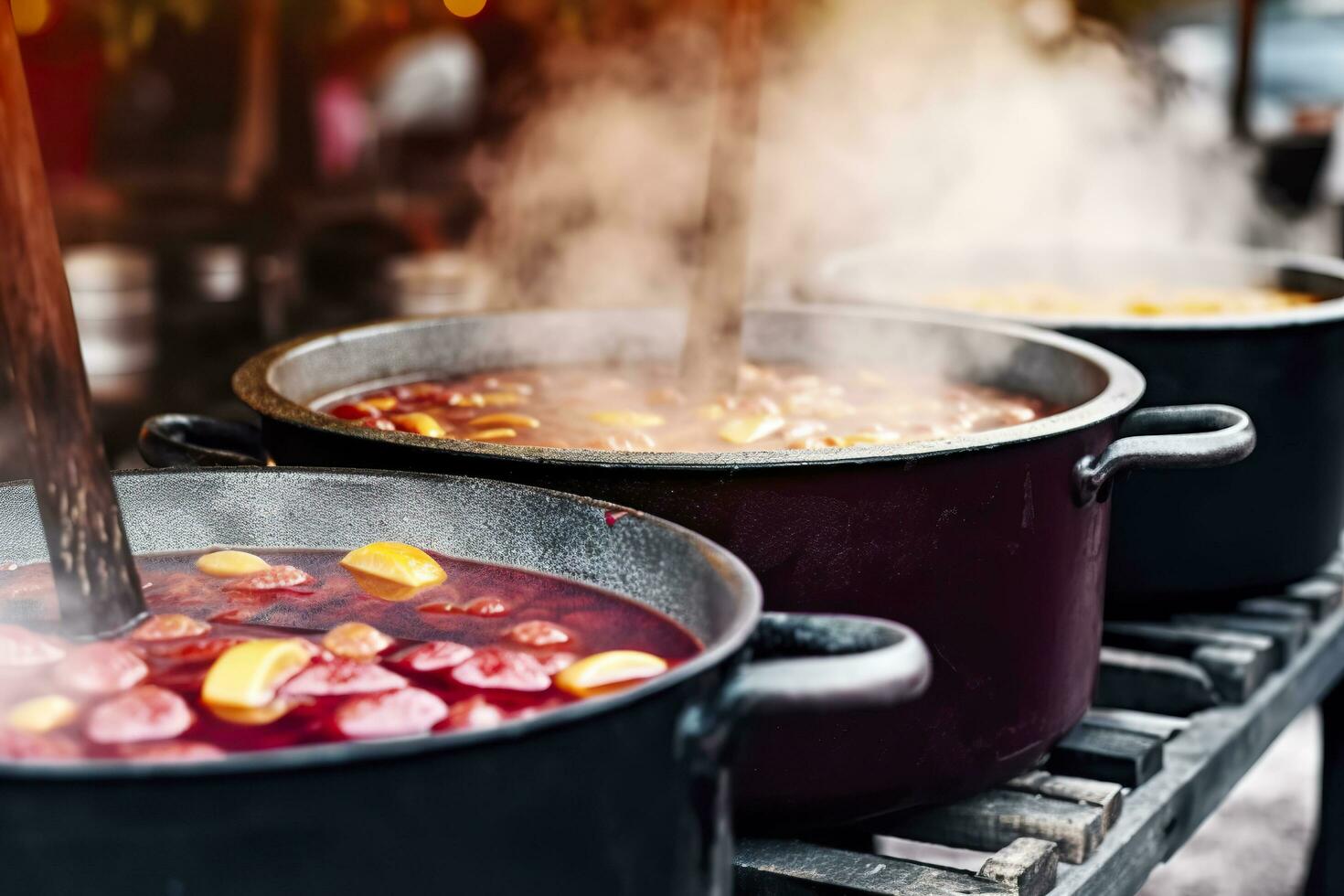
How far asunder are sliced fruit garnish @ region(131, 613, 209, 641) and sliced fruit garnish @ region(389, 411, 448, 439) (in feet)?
2.28

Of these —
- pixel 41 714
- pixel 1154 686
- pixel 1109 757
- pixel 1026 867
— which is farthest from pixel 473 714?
pixel 1154 686

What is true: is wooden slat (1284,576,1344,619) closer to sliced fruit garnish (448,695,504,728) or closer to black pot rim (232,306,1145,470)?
black pot rim (232,306,1145,470)

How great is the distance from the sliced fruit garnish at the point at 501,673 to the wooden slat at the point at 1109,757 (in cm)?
135

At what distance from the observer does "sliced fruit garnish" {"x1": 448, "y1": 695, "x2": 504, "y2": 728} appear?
1.10 meters

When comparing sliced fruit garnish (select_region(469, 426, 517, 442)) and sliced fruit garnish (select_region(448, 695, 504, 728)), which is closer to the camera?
sliced fruit garnish (select_region(448, 695, 504, 728))

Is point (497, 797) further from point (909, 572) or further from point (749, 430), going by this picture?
point (749, 430)

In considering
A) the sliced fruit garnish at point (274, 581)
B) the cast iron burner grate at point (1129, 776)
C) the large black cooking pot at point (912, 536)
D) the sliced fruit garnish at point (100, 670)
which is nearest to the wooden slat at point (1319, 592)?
the cast iron burner grate at point (1129, 776)

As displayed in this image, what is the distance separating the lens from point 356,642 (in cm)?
131

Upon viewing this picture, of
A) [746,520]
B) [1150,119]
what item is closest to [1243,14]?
[1150,119]

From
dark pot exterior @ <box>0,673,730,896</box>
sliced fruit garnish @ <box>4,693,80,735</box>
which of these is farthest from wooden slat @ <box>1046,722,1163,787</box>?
sliced fruit garnish @ <box>4,693,80,735</box>

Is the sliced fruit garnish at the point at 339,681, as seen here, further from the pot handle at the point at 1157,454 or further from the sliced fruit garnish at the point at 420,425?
the pot handle at the point at 1157,454

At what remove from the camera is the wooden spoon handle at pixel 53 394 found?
119 centimetres

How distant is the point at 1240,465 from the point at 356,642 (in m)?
2.00

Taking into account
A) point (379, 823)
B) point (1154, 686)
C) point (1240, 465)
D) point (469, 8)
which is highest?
point (469, 8)
